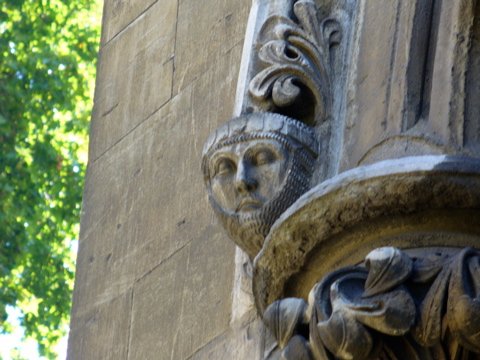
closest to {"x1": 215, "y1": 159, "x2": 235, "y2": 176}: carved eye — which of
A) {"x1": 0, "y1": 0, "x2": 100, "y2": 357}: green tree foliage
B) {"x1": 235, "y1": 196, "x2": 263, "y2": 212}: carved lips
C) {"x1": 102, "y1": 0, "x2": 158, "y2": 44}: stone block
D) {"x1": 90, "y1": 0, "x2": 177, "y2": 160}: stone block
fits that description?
{"x1": 235, "y1": 196, "x2": 263, "y2": 212}: carved lips

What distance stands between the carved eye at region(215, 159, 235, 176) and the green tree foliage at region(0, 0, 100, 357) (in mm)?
7847

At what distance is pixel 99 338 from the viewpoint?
565 cm

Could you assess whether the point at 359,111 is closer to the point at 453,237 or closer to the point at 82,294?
the point at 453,237

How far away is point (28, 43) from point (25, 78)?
0.29 meters

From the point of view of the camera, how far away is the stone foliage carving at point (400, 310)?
4.09 metres

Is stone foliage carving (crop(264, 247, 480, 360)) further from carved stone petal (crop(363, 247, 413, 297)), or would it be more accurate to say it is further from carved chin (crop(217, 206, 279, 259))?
carved chin (crop(217, 206, 279, 259))

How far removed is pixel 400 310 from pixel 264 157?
2.59 ft

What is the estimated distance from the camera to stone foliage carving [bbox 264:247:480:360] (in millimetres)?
4094

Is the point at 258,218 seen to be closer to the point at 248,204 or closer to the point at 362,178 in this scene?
the point at 248,204

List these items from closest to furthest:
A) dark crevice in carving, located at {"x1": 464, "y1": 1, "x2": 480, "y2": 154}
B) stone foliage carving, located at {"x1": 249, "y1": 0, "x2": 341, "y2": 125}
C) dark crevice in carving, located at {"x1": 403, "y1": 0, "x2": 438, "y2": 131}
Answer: dark crevice in carving, located at {"x1": 464, "y1": 1, "x2": 480, "y2": 154}, dark crevice in carving, located at {"x1": 403, "y1": 0, "x2": 438, "y2": 131}, stone foliage carving, located at {"x1": 249, "y1": 0, "x2": 341, "y2": 125}

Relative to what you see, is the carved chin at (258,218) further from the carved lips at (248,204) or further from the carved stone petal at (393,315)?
the carved stone petal at (393,315)

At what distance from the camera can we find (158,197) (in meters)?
5.67

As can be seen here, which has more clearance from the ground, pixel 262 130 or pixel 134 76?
pixel 134 76

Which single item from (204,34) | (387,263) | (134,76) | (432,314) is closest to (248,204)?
(387,263)
